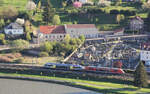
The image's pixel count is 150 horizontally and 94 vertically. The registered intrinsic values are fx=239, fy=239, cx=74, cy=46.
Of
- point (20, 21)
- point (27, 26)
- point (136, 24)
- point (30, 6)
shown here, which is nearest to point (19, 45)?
point (27, 26)

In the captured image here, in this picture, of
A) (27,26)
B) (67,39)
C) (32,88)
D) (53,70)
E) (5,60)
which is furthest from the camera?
(27,26)

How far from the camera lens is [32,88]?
23.7m

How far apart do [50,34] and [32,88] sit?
13858 mm

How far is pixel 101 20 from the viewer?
4244cm

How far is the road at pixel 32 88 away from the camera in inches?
894

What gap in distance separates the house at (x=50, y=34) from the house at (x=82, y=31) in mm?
1027

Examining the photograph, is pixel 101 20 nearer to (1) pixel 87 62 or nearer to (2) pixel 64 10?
(2) pixel 64 10

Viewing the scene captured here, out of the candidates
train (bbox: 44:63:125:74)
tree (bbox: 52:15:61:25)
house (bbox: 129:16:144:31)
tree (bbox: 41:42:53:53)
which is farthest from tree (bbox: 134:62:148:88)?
tree (bbox: 52:15:61:25)

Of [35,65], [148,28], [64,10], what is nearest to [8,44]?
[35,65]

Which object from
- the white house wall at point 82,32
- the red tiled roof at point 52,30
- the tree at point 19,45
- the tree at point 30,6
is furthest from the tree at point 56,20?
the tree at point 19,45

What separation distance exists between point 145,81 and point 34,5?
29602mm

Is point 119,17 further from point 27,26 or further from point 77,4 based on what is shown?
point 27,26

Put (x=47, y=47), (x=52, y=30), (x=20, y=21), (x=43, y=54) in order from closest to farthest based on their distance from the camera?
(x=43, y=54) → (x=47, y=47) → (x=52, y=30) → (x=20, y=21)

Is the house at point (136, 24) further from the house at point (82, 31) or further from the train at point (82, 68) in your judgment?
the train at point (82, 68)
